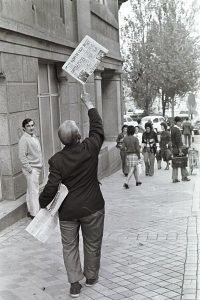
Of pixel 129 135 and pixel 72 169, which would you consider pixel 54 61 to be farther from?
pixel 72 169

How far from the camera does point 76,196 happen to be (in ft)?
16.6

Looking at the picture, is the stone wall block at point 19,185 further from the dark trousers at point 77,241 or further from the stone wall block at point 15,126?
the dark trousers at point 77,241

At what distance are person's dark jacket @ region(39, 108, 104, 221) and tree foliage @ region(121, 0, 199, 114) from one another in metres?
30.2

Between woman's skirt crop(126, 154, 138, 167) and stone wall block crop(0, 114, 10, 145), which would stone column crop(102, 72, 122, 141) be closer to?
woman's skirt crop(126, 154, 138, 167)

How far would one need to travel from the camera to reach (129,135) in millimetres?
12852

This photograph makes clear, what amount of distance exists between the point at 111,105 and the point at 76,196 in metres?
15.5

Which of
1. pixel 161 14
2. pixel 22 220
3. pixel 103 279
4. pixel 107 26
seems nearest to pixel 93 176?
pixel 103 279

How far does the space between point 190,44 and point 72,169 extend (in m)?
31.8

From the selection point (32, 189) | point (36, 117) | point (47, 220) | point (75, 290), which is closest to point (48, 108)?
point (36, 117)

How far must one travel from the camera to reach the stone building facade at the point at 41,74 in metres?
8.73

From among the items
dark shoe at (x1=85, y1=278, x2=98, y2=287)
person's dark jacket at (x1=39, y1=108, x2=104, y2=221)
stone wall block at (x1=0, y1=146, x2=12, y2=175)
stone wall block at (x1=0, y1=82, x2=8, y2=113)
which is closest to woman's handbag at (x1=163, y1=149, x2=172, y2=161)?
stone wall block at (x1=0, y1=146, x2=12, y2=175)

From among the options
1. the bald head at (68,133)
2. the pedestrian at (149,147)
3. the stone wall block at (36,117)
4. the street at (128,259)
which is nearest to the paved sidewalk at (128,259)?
the street at (128,259)

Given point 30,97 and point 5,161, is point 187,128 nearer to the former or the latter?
point 30,97

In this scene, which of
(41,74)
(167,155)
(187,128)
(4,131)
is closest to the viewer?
(4,131)
